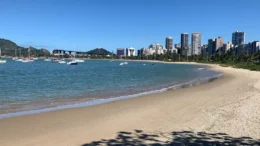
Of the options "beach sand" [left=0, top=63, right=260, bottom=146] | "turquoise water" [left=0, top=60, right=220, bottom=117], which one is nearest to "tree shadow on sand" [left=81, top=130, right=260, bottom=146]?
"beach sand" [left=0, top=63, right=260, bottom=146]

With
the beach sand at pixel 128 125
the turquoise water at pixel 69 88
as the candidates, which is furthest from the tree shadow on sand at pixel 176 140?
the turquoise water at pixel 69 88

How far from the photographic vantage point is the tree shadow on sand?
8.18 metres

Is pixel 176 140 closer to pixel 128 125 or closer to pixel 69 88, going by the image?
pixel 128 125

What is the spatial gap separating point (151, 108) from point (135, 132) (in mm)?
5727

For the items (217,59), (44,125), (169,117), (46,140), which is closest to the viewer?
(46,140)

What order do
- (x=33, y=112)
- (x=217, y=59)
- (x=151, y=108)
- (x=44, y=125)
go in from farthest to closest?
(x=217, y=59) → (x=151, y=108) → (x=33, y=112) → (x=44, y=125)

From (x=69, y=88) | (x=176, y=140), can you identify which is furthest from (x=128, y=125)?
(x=69, y=88)

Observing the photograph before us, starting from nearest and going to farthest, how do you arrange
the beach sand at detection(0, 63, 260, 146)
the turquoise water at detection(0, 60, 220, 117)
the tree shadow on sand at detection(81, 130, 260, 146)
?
1. the tree shadow on sand at detection(81, 130, 260, 146)
2. the beach sand at detection(0, 63, 260, 146)
3. the turquoise water at detection(0, 60, 220, 117)

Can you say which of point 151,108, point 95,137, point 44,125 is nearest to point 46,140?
point 95,137

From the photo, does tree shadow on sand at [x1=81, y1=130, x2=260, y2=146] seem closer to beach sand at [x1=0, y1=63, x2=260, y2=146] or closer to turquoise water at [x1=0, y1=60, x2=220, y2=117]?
beach sand at [x1=0, y1=63, x2=260, y2=146]

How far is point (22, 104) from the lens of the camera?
1731cm

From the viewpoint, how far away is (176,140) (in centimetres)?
852

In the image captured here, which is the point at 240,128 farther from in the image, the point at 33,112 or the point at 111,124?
the point at 33,112

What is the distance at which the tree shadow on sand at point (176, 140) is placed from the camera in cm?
818
